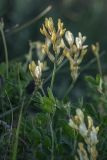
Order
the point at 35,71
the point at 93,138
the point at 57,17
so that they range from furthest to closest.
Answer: the point at 57,17 < the point at 35,71 < the point at 93,138

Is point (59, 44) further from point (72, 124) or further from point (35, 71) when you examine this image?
point (72, 124)

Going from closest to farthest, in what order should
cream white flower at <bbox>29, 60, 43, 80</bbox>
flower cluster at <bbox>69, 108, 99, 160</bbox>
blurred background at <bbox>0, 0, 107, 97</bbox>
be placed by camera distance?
1. flower cluster at <bbox>69, 108, 99, 160</bbox>
2. cream white flower at <bbox>29, 60, 43, 80</bbox>
3. blurred background at <bbox>0, 0, 107, 97</bbox>

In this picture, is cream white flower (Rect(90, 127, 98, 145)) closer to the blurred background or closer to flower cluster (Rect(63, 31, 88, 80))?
flower cluster (Rect(63, 31, 88, 80))

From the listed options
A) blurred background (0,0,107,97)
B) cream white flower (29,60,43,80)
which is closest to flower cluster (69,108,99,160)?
cream white flower (29,60,43,80)

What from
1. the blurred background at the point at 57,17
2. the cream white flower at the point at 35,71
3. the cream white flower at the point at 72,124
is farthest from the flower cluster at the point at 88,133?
the blurred background at the point at 57,17

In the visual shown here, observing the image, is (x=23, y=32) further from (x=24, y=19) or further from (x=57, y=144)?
(x=57, y=144)

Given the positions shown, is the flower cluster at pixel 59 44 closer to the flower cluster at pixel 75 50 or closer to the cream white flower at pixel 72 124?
the flower cluster at pixel 75 50

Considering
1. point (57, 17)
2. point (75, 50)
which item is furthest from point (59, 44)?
point (57, 17)

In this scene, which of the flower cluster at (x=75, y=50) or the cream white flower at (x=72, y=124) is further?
the flower cluster at (x=75, y=50)
